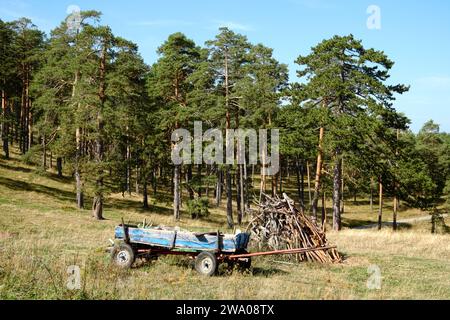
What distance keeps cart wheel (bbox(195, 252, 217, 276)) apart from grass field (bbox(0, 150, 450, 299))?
27 cm

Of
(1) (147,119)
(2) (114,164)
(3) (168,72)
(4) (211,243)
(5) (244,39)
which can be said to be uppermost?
(5) (244,39)

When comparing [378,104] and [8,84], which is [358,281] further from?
[8,84]

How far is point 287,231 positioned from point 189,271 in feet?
19.2

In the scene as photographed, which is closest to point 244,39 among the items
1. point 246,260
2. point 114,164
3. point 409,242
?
point 114,164

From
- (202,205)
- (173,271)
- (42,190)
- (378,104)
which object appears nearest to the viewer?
(173,271)

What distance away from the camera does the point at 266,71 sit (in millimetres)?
34031

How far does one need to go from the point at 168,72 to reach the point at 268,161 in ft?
56.3

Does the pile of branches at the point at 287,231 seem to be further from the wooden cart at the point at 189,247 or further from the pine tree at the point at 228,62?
the pine tree at the point at 228,62

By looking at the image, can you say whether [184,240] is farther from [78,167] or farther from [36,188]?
[36,188]

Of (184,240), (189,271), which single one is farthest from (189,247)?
(189,271)

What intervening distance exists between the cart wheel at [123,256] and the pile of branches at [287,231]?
19.4 feet

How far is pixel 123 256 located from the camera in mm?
13055

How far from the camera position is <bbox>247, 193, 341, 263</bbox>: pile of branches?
1642cm

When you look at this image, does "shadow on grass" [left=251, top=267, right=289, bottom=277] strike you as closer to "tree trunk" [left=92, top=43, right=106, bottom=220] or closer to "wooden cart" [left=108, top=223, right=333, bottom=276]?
"wooden cart" [left=108, top=223, right=333, bottom=276]
